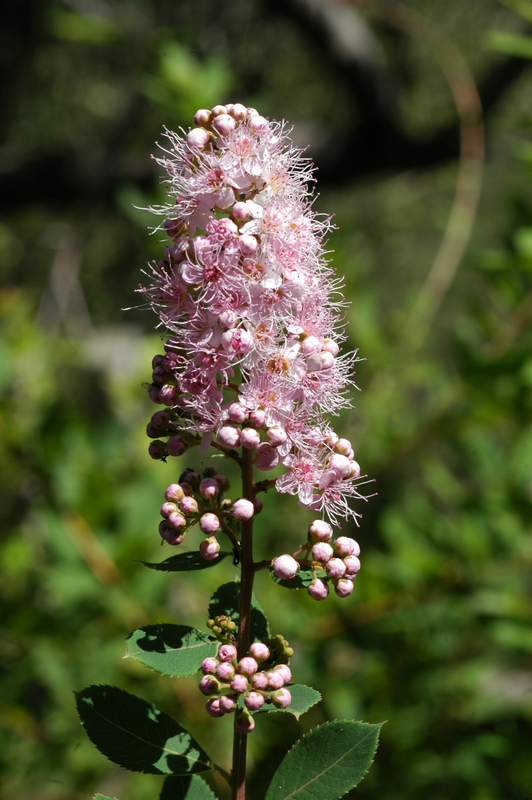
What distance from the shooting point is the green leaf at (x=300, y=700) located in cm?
106

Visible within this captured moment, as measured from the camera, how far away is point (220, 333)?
1099mm

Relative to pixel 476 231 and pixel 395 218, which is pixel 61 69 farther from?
pixel 476 231

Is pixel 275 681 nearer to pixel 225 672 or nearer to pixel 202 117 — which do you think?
pixel 225 672

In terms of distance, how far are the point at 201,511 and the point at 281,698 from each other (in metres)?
0.29

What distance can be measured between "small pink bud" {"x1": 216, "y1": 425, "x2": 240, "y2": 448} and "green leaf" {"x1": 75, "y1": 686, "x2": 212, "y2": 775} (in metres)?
0.40

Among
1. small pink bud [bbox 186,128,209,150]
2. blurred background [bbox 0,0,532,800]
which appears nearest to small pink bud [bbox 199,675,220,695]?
small pink bud [bbox 186,128,209,150]

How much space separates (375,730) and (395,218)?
8.20 metres

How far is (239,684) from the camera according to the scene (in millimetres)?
1022

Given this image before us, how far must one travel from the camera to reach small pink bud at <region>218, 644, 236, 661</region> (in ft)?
3.50

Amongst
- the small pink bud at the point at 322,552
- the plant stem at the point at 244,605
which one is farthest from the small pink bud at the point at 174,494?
the small pink bud at the point at 322,552

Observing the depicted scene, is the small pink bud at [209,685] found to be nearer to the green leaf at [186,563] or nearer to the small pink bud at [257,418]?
the green leaf at [186,563]

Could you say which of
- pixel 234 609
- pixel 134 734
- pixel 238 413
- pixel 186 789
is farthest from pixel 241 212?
pixel 186 789

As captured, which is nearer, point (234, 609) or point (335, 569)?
point (335, 569)

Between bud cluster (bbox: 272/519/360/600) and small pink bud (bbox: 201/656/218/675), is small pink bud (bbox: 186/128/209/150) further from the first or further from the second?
small pink bud (bbox: 201/656/218/675)
